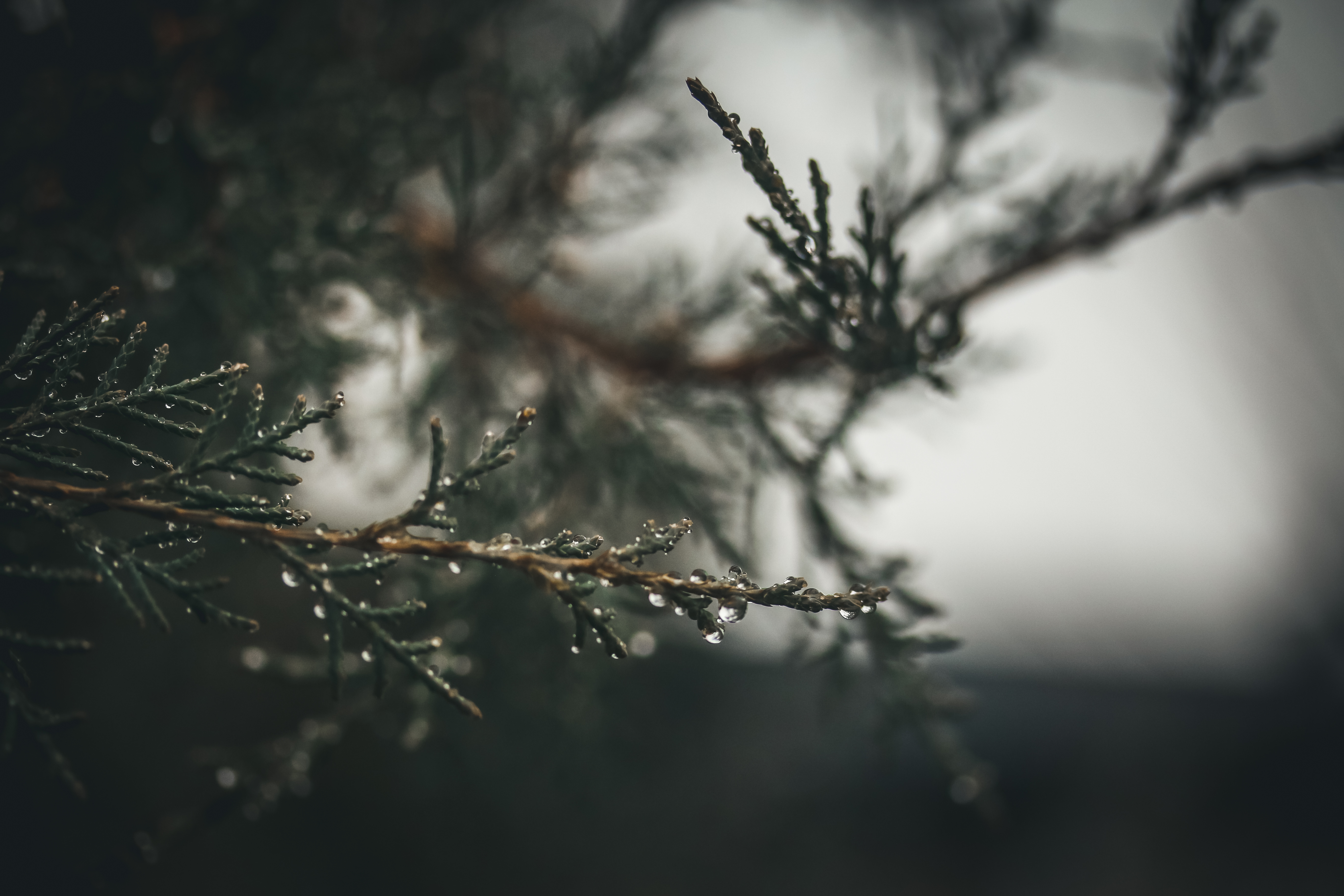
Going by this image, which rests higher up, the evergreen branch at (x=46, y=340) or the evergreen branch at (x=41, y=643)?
the evergreen branch at (x=46, y=340)

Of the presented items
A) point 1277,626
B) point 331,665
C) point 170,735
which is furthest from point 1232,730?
point 170,735

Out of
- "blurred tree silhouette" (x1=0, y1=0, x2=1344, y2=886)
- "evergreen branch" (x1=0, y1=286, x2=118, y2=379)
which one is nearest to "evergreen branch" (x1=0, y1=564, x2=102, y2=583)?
"blurred tree silhouette" (x1=0, y1=0, x2=1344, y2=886)

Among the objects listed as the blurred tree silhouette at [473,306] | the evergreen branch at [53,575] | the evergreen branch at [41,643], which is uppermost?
the blurred tree silhouette at [473,306]

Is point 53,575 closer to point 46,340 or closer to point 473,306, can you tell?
point 46,340

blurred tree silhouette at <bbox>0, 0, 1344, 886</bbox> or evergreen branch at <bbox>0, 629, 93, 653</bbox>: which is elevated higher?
blurred tree silhouette at <bbox>0, 0, 1344, 886</bbox>

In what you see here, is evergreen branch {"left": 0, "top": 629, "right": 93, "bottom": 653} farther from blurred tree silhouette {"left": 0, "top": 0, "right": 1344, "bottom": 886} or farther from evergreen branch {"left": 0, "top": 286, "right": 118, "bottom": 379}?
evergreen branch {"left": 0, "top": 286, "right": 118, "bottom": 379}

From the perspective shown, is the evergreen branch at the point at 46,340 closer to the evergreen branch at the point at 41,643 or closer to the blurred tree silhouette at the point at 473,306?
the blurred tree silhouette at the point at 473,306

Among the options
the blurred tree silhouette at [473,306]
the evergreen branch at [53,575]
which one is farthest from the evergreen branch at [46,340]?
the evergreen branch at [53,575]

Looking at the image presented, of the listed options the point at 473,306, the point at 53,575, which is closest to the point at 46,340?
the point at 53,575
